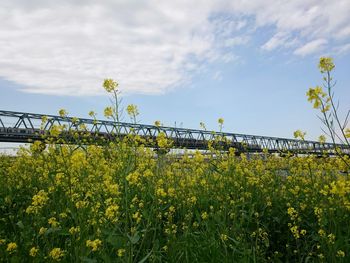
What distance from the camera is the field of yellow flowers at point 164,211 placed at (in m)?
2.82

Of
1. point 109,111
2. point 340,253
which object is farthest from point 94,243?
point 340,253

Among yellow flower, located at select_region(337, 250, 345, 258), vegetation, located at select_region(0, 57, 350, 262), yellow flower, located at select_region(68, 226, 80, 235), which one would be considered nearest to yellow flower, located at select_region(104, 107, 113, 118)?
vegetation, located at select_region(0, 57, 350, 262)

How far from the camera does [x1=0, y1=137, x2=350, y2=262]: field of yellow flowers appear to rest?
9.26 ft

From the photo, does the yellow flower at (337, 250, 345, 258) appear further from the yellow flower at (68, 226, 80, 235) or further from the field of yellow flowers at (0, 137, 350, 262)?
the yellow flower at (68, 226, 80, 235)

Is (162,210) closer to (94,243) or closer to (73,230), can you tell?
(73,230)

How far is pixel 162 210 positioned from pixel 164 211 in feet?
2.01

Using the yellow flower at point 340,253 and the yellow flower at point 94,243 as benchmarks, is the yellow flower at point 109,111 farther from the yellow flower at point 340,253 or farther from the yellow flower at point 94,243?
the yellow flower at point 340,253

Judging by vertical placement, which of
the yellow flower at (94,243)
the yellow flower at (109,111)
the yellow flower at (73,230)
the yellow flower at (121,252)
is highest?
the yellow flower at (109,111)

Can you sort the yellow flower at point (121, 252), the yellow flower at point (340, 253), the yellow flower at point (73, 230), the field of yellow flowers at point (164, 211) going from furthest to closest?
the yellow flower at point (340, 253) → the field of yellow flowers at point (164, 211) → the yellow flower at point (73, 230) → the yellow flower at point (121, 252)

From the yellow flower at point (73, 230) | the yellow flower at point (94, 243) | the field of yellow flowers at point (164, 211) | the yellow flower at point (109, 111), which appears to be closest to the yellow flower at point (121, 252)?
the field of yellow flowers at point (164, 211)

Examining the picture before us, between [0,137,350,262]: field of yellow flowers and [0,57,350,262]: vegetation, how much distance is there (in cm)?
1

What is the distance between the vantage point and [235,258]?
3.03 m

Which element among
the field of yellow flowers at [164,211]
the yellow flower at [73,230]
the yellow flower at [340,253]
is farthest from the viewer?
the yellow flower at [340,253]

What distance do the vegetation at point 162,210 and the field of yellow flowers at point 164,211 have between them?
0.01 meters
